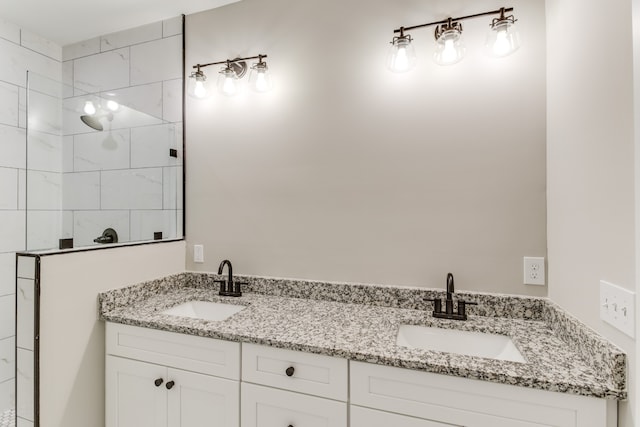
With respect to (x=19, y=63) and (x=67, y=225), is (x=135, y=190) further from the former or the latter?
(x=19, y=63)

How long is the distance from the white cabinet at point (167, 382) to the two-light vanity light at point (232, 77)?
1295mm

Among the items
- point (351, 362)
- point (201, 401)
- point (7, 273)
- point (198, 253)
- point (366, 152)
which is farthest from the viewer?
point (7, 273)

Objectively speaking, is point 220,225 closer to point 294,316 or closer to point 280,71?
point 294,316

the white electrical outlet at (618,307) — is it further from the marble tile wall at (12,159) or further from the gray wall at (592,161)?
the marble tile wall at (12,159)

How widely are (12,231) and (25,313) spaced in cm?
113

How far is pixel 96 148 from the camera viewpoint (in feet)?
6.84

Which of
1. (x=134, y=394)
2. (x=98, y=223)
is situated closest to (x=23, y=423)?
(x=134, y=394)

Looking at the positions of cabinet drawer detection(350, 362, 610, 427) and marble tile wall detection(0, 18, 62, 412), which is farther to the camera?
marble tile wall detection(0, 18, 62, 412)

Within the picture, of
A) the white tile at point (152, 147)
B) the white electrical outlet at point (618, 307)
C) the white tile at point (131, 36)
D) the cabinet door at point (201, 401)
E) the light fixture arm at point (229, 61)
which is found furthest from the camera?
the white tile at point (131, 36)

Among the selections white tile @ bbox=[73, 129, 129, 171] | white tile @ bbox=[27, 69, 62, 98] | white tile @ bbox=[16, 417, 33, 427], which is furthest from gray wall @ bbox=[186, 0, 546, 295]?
white tile @ bbox=[16, 417, 33, 427]

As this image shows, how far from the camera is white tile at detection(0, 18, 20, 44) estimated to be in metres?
2.07

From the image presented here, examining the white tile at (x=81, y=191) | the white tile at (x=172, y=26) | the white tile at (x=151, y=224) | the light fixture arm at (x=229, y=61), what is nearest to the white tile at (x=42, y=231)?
the white tile at (x=81, y=191)

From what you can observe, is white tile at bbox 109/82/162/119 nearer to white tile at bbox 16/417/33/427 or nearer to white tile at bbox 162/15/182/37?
white tile at bbox 162/15/182/37

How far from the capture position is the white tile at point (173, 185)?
1991 mm
